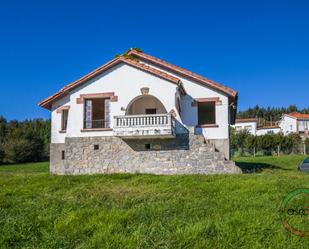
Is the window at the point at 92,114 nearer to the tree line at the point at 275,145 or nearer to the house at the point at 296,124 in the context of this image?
the tree line at the point at 275,145

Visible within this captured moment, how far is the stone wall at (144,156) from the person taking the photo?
53.1ft

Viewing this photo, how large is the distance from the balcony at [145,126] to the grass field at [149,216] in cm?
450

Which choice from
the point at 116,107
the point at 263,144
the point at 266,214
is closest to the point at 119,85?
the point at 116,107

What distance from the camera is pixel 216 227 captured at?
658 cm

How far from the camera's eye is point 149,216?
7504 mm

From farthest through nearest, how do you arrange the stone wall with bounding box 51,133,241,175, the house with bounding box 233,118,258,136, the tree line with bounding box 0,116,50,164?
1. the house with bounding box 233,118,258,136
2. the tree line with bounding box 0,116,50,164
3. the stone wall with bounding box 51,133,241,175

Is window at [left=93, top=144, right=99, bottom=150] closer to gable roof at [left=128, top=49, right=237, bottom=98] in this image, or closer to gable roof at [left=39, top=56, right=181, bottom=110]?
gable roof at [left=39, top=56, right=181, bottom=110]

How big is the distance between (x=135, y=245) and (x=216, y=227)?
1879mm

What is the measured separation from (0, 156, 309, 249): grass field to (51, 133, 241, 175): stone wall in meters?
4.17

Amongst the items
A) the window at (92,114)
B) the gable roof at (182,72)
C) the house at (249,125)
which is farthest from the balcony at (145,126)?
the house at (249,125)

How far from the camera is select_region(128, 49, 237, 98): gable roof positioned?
1798 centimetres

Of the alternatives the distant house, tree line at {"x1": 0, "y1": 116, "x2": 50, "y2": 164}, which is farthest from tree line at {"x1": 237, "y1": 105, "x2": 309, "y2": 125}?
tree line at {"x1": 0, "y1": 116, "x2": 50, "y2": 164}

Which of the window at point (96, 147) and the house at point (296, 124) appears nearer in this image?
the window at point (96, 147)

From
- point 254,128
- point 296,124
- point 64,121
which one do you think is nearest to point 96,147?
point 64,121
